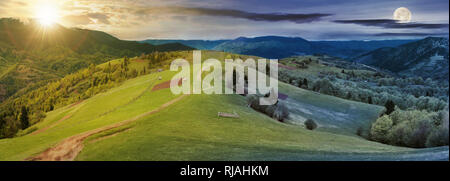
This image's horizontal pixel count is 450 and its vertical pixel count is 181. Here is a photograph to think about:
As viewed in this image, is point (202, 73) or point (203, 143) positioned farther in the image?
point (202, 73)

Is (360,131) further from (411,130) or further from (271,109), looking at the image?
(271,109)

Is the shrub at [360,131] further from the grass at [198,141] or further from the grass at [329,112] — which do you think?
the grass at [198,141]

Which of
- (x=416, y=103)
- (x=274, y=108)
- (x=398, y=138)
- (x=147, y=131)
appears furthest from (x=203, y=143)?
(x=416, y=103)

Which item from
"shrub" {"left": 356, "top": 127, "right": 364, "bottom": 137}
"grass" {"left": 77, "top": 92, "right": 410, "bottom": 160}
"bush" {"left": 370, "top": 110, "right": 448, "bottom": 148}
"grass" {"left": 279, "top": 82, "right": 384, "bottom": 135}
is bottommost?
"shrub" {"left": 356, "top": 127, "right": 364, "bottom": 137}

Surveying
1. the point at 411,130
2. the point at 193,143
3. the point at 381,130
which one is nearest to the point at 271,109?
the point at 381,130

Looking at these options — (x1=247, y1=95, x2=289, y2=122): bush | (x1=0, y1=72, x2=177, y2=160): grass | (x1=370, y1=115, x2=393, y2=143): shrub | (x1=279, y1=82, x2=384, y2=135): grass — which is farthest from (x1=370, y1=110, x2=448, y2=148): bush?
(x1=0, y1=72, x2=177, y2=160): grass

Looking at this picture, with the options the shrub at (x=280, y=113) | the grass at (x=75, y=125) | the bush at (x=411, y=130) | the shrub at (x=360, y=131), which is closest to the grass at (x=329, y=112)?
the shrub at (x=360, y=131)

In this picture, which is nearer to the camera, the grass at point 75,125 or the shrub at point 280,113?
the grass at point 75,125

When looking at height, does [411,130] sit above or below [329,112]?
above

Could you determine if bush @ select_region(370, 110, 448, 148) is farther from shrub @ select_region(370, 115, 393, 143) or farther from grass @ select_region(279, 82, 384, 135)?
grass @ select_region(279, 82, 384, 135)

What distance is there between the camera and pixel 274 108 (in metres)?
58.1
